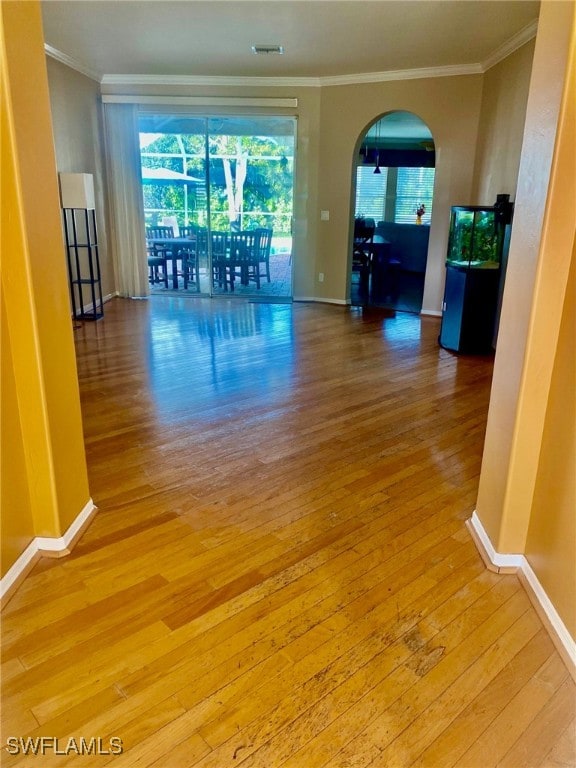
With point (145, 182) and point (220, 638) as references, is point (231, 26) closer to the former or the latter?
point (145, 182)

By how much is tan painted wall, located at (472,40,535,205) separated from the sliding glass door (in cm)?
236

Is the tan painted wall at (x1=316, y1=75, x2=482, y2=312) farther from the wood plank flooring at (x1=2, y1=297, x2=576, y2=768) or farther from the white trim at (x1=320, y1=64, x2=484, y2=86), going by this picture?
the wood plank flooring at (x1=2, y1=297, x2=576, y2=768)

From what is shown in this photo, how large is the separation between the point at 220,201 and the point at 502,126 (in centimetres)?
359

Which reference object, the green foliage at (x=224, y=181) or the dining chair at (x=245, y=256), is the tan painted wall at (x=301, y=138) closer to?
the green foliage at (x=224, y=181)

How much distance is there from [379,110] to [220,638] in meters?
6.17

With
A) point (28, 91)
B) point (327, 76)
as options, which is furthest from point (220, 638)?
point (327, 76)

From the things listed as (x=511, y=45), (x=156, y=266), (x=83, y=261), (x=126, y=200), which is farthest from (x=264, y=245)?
(x=511, y=45)

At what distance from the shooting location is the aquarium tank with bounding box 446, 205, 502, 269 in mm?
4727

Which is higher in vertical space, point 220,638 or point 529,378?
point 529,378

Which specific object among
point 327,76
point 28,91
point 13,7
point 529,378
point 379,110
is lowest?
point 529,378

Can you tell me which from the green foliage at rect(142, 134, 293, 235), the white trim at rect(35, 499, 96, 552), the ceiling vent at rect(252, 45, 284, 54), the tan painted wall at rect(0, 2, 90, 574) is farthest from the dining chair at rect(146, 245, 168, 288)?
the white trim at rect(35, 499, 96, 552)

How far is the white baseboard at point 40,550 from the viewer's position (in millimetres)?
1887

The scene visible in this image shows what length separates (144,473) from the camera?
275 cm

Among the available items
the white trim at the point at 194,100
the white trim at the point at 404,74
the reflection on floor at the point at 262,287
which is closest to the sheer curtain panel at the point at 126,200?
the white trim at the point at 194,100
